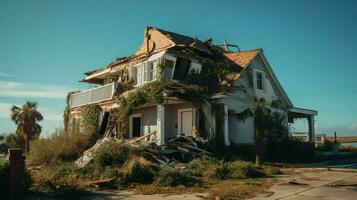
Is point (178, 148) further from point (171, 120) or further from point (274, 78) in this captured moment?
point (274, 78)

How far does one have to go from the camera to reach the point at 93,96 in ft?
89.4

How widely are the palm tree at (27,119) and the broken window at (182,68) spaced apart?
74.2 feet

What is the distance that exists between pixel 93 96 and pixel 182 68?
7.99 metres

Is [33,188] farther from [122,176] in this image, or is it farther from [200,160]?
[200,160]

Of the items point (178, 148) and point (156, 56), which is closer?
point (178, 148)

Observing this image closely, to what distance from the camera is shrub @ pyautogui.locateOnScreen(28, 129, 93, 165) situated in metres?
18.2

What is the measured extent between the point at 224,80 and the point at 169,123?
485 cm

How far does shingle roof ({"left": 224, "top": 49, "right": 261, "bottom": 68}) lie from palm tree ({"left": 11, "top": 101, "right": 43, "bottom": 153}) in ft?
82.1

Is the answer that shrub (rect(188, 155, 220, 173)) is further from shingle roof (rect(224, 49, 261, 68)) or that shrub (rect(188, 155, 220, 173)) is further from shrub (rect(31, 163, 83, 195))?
shingle roof (rect(224, 49, 261, 68))

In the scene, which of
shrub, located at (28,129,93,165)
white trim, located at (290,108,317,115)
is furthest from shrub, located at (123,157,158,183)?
white trim, located at (290,108,317,115)

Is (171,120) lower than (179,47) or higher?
lower

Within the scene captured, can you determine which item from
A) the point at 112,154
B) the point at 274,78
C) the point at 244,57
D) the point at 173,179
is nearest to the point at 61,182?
the point at 112,154

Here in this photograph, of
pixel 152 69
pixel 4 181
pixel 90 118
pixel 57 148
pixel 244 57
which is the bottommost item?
pixel 4 181

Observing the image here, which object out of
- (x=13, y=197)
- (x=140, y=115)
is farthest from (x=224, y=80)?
(x=13, y=197)
